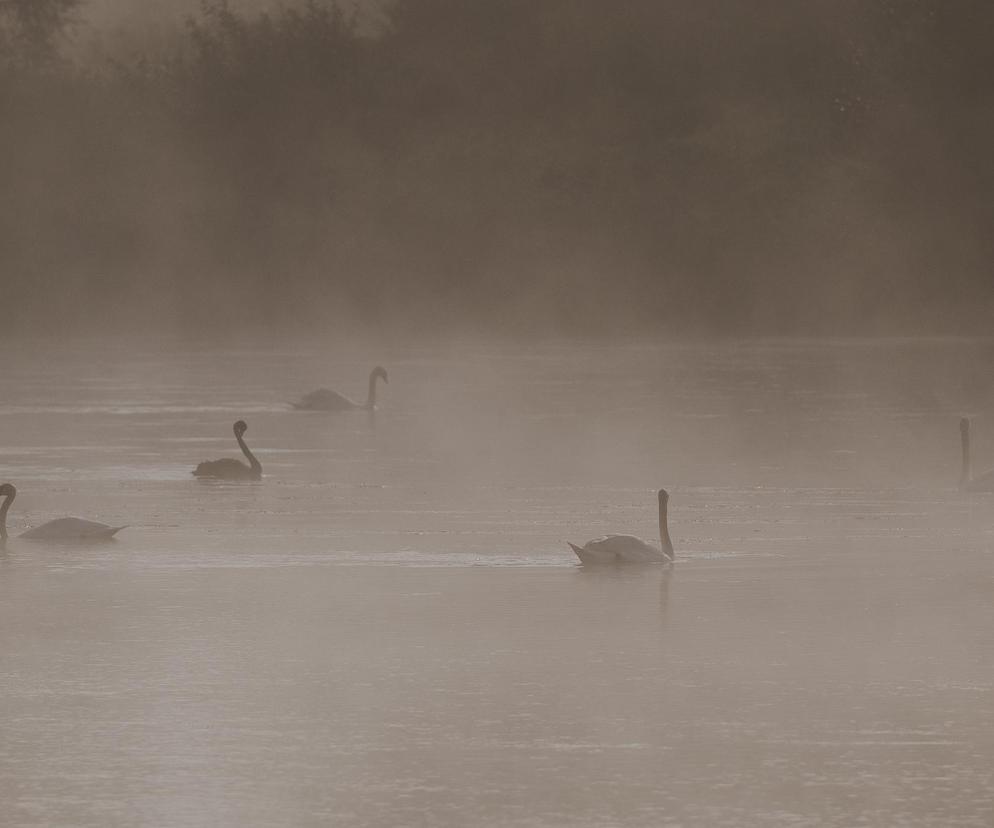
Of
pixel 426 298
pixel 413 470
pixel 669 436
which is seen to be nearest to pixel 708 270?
pixel 426 298

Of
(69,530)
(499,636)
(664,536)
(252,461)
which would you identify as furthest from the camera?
(252,461)

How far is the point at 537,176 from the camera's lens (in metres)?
52.4

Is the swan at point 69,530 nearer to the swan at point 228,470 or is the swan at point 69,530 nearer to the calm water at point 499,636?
the calm water at point 499,636

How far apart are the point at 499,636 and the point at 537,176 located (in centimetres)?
4305

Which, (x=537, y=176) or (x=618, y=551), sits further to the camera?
(x=537, y=176)

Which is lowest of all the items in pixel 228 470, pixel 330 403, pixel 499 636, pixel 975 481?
pixel 499 636

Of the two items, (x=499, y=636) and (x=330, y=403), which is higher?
(x=330, y=403)

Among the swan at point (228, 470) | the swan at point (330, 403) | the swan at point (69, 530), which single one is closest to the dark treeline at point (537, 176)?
the swan at point (330, 403)

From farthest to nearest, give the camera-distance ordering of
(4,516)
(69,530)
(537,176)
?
(537,176), (4,516), (69,530)

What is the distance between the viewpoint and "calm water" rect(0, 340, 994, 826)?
285 inches

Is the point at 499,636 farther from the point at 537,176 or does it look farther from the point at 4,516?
the point at 537,176

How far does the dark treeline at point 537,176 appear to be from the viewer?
4925 centimetres

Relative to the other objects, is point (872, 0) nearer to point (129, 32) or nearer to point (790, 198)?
point (790, 198)

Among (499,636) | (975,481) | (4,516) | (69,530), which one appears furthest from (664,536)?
(975,481)
